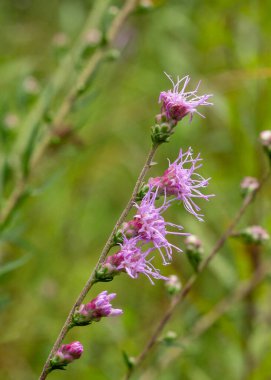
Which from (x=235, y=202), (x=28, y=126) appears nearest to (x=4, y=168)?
(x=28, y=126)

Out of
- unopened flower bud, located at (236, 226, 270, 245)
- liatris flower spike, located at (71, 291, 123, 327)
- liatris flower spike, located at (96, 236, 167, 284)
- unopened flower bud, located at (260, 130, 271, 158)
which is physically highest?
unopened flower bud, located at (260, 130, 271, 158)

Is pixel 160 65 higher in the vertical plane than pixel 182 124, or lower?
higher

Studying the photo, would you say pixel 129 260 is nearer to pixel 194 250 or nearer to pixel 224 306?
pixel 194 250

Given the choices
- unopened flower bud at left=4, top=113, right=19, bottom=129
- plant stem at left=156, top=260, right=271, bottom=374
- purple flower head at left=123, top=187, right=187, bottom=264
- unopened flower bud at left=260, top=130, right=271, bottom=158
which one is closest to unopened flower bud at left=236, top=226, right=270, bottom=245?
unopened flower bud at left=260, top=130, right=271, bottom=158

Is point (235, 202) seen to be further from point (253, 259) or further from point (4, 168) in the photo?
point (4, 168)

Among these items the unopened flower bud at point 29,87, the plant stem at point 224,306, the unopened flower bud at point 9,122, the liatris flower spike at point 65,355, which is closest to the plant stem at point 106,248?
the liatris flower spike at point 65,355

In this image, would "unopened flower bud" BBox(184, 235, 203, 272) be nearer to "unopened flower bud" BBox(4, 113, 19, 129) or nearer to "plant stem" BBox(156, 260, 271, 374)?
"plant stem" BBox(156, 260, 271, 374)
